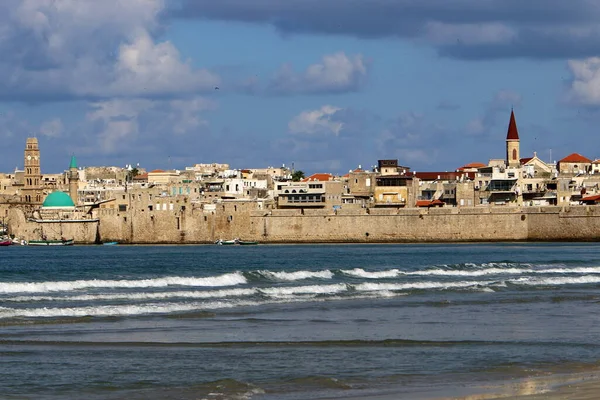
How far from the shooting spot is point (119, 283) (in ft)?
102

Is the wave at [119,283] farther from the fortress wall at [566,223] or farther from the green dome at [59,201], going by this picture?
the green dome at [59,201]

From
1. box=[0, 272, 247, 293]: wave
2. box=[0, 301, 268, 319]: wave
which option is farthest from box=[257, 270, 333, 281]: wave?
box=[0, 301, 268, 319]: wave

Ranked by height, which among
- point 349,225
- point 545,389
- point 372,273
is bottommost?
point 545,389

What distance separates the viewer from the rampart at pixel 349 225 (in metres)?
69.9

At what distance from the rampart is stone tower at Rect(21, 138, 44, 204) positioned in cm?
1970

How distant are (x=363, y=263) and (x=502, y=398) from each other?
1238 inches

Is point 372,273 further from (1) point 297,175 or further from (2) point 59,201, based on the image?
(1) point 297,175

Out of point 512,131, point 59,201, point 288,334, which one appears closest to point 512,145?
point 512,131

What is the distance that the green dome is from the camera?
8103cm

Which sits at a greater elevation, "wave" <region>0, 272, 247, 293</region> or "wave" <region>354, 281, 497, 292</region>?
"wave" <region>0, 272, 247, 293</region>

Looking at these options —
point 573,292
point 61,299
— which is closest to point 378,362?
point 61,299

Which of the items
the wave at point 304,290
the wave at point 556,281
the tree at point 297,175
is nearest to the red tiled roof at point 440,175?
the tree at point 297,175

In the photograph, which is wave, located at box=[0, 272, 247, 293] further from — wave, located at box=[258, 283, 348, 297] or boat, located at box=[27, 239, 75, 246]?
boat, located at box=[27, 239, 75, 246]

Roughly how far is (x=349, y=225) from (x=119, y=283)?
42032mm
